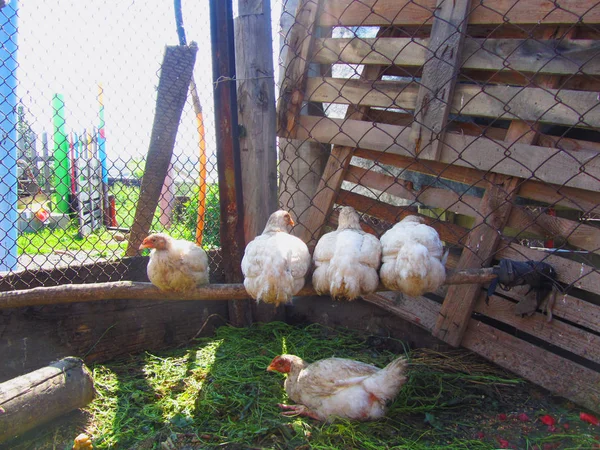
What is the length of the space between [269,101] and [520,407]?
80.5 inches

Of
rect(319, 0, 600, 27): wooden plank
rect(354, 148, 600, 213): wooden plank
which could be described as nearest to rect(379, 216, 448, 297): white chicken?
rect(354, 148, 600, 213): wooden plank

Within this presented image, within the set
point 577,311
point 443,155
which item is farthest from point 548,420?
point 443,155

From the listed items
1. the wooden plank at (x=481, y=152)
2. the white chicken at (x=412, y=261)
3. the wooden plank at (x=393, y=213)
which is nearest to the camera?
the white chicken at (x=412, y=261)

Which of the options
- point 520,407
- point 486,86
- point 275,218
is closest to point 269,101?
point 275,218

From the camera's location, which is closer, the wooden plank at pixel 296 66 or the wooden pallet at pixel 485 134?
the wooden pallet at pixel 485 134

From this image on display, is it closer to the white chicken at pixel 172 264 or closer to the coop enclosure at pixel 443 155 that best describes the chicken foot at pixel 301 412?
the coop enclosure at pixel 443 155

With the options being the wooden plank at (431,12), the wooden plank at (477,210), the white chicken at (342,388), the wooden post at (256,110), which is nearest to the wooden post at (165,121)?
the wooden post at (256,110)

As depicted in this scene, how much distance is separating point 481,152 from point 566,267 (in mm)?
667

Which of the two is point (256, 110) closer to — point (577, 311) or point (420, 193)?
point (420, 193)

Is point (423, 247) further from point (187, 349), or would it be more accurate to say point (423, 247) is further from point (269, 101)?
point (187, 349)

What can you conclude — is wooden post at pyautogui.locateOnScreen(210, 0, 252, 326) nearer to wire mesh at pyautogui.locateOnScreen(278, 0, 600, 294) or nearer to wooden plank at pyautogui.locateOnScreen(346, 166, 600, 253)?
wire mesh at pyautogui.locateOnScreen(278, 0, 600, 294)

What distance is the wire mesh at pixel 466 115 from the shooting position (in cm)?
199

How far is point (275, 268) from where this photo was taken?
1.85m

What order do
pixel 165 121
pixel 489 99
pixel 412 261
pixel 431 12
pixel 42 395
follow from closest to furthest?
pixel 412 261, pixel 42 395, pixel 489 99, pixel 431 12, pixel 165 121
